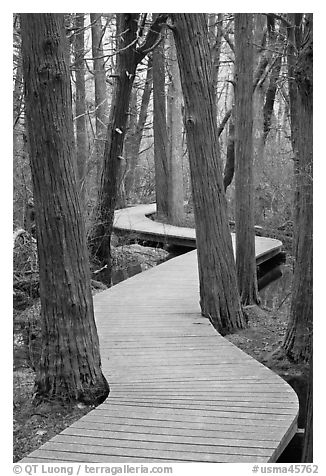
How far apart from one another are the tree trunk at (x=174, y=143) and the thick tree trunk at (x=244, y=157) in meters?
5.23

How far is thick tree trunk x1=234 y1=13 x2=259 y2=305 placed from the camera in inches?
243

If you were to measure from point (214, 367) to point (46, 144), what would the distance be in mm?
1809

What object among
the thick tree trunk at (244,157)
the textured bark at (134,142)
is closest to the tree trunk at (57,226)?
the thick tree trunk at (244,157)

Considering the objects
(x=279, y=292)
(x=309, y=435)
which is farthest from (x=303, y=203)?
(x=279, y=292)

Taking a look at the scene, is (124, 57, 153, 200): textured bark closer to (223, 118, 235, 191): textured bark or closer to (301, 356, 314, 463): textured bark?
(223, 118, 235, 191): textured bark

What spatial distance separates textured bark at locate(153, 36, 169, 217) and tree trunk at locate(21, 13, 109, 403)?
8.16 metres

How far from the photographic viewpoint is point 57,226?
347 cm

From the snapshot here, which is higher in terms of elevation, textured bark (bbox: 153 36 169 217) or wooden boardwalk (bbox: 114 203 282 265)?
textured bark (bbox: 153 36 169 217)

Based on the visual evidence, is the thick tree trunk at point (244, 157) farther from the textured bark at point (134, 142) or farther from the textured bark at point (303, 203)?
the textured bark at point (134, 142)

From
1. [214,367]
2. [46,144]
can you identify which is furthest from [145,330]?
[46,144]

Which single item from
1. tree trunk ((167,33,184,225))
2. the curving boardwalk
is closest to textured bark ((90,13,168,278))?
the curving boardwalk

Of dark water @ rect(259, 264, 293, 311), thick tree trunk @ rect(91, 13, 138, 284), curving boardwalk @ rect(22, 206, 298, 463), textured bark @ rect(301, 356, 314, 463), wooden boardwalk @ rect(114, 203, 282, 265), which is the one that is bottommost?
dark water @ rect(259, 264, 293, 311)

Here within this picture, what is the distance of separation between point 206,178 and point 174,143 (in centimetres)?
663

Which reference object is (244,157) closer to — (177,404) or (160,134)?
(177,404)
